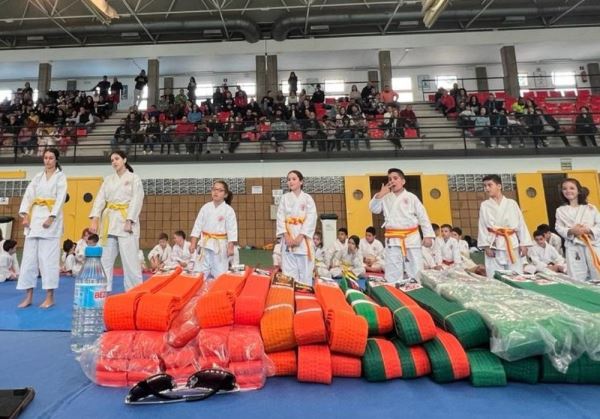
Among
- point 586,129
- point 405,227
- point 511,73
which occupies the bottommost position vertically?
point 405,227

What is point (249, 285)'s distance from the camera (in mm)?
1808

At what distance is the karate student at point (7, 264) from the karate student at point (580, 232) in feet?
24.8

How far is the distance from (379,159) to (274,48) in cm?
625

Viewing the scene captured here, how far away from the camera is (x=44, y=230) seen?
3293mm

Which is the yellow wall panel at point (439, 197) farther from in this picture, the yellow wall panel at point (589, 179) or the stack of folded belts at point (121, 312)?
the stack of folded belts at point (121, 312)

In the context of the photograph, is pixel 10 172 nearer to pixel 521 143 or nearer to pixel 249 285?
pixel 249 285

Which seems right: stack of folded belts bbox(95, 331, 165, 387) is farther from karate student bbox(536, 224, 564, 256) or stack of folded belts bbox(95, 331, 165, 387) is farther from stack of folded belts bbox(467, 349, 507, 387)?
karate student bbox(536, 224, 564, 256)

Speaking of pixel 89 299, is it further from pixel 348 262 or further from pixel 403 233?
pixel 348 262

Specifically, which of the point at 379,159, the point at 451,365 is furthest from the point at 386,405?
the point at 379,159

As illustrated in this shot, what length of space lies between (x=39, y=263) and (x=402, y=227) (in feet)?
11.8

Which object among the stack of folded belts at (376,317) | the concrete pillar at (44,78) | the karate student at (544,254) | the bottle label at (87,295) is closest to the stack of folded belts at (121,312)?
the bottle label at (87,295)

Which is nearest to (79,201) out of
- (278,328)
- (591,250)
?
(278,328)

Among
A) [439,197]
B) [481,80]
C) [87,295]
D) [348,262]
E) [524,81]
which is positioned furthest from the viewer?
[524,81]

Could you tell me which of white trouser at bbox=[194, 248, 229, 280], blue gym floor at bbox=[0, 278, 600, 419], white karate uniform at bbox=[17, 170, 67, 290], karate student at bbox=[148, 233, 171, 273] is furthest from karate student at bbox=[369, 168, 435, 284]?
karate student at bbox=[148, 233, 171, 273]
